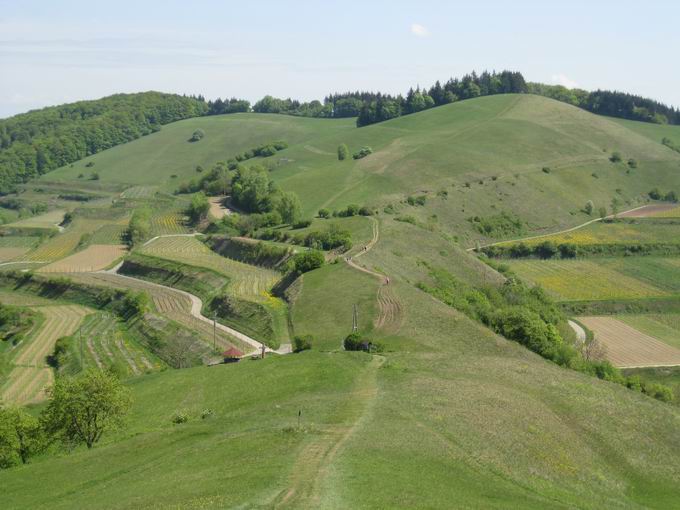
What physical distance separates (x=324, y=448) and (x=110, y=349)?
56442 mm

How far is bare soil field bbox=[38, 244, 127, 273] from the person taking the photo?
12369 centimetres

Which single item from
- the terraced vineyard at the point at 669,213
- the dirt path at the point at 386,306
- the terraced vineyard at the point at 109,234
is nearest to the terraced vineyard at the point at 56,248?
the terraced vineyard at the point at 109,234

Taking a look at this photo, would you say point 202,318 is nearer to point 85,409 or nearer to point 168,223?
point 85,409

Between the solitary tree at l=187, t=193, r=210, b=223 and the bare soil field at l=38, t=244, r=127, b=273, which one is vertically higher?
the solitary tree at l=187, t=193, r=210, b=223

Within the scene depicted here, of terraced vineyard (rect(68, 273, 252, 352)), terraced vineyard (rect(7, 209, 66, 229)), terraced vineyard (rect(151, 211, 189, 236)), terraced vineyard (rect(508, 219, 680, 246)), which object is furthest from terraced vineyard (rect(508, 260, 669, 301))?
terraced vineyard (rect(7, 209, 66, 229))

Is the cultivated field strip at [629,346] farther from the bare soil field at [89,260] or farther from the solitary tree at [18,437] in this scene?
the bare soil field at [89,260]

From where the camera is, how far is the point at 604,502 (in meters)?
36.5

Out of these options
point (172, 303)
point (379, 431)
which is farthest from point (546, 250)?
point (379, 431)

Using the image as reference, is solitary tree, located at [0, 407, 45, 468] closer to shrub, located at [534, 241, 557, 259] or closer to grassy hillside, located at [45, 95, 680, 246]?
grassy hillside, located at [45, 95, 680, 246]

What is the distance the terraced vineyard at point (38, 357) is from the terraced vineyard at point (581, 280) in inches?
2811

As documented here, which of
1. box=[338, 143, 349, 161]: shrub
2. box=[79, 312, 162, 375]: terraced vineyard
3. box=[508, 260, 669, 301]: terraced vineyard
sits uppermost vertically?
box=[338, 143, 349, 161]: shrub

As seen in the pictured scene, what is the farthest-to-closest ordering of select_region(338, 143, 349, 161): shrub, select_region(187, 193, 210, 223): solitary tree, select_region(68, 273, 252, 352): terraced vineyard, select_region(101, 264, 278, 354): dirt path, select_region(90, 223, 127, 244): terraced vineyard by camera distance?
1. select_region(338, 143, 349, 161): shrub
2. select_region(187, 193, 210, 223): solitary tree
3. select_region(90, 223, 127, 244): terraced vineyard
4. select_region(68, 273, 252, 352): terraced vineyard
5. select_region(101, 264, 278, 354): dirt path

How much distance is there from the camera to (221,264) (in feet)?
371

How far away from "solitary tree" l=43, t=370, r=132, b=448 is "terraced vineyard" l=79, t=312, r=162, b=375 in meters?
25.8
